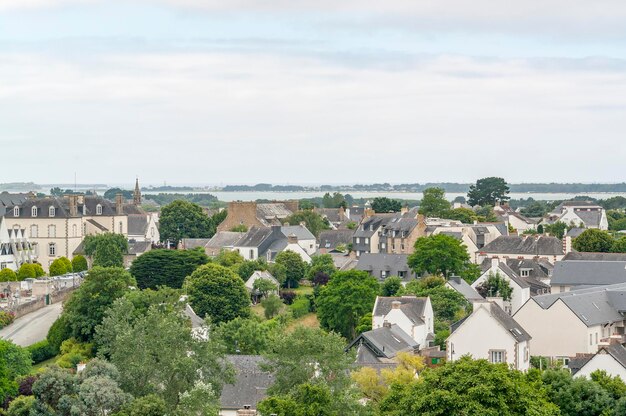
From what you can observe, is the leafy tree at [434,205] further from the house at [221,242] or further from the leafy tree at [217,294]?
the leafy tree at [217,294]

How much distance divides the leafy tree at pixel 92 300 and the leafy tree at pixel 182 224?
5755cm

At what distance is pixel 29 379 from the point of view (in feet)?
172

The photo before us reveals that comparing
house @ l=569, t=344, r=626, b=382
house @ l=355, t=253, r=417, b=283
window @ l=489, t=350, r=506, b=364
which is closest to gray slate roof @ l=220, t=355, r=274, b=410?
window @ l=489, t=350, r=506, b=364

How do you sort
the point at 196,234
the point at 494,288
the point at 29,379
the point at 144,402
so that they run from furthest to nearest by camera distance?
the point at 196,234 → the point at 494,288 → the point at 29,379 → the point at 144,402

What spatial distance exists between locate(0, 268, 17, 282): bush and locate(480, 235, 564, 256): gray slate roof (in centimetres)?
3684

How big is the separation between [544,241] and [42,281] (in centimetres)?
3930

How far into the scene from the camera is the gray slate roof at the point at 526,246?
9625 cm

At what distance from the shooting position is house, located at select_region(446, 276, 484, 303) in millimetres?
74938

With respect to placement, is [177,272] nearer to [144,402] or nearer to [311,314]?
[311,314]

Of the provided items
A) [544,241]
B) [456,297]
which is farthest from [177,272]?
[544,241]

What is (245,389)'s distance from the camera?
161 feet

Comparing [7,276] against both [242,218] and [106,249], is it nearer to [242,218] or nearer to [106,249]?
[106,249]

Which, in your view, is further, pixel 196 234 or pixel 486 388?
pixel 196 234

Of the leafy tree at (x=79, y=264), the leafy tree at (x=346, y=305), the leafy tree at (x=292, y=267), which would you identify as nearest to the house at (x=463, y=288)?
the leafy tree at (x=346, y=305)
